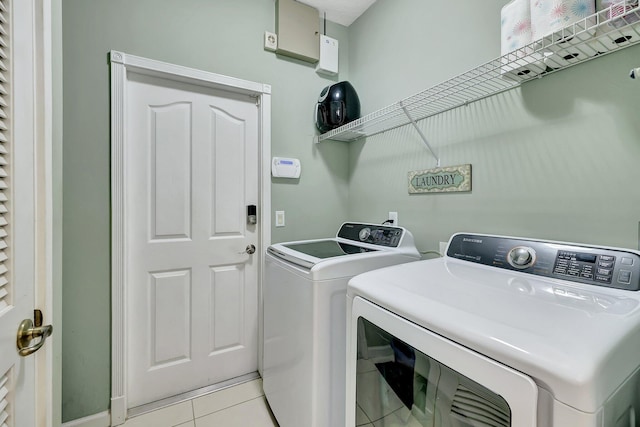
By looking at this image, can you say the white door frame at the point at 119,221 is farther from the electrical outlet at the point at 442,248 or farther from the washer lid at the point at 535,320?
the electrical outlet at the point at 442,248

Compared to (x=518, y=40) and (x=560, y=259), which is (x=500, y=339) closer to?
(x=560, y=259)

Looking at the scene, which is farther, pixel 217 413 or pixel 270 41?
pixel 270 41

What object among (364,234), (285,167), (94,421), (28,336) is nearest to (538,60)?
(364,234)

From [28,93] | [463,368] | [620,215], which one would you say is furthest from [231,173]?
[620,215]

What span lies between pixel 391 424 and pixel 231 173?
168cm

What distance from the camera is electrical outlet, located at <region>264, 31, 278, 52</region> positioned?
196cm

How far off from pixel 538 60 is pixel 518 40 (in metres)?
0.11

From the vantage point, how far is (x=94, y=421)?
1507 mm

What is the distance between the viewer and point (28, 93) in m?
0.73

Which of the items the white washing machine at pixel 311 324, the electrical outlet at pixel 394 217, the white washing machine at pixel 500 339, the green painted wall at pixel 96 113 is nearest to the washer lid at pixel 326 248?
the white washing machine at pixel 311 324

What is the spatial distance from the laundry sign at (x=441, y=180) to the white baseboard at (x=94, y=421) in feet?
7.43

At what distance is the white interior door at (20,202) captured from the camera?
64cm

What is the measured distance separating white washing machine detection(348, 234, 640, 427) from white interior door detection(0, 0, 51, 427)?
924 millimetres

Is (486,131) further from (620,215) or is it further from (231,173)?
(231,173)
